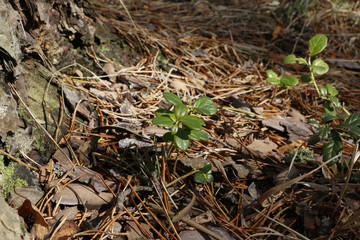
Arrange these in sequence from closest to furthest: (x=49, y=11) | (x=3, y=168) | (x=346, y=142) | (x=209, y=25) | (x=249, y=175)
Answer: (x=3, y=168), (x=249, y=175), (x=49, y=11), (x=346, y=142), (x=209, y=25)

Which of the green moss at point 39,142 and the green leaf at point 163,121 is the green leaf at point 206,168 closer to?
the green leaf at point 163,121

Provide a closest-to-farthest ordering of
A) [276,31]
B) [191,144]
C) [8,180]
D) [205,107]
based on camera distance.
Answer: [8,180]
[205,107]
[191,144]
[276,31]

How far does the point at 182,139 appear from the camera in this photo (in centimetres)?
138

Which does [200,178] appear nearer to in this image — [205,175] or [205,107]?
[205,175]

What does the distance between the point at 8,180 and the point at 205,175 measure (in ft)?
3.15

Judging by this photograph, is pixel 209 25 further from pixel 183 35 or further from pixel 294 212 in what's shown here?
pixel 294 212

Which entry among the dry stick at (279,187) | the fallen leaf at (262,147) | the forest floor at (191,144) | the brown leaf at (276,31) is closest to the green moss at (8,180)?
the forest floor at (191,144)

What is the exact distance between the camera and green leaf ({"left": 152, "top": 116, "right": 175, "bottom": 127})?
135 cm

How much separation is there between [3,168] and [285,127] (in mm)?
1800

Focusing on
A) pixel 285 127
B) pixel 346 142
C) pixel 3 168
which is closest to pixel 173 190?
pixel 3 168

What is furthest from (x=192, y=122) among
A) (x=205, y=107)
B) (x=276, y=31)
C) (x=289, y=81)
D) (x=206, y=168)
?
(x=276, y=31)

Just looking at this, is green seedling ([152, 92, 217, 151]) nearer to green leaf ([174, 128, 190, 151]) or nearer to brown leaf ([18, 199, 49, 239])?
green leaf ([174, 128, 190, 151])

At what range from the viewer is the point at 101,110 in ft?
6.48

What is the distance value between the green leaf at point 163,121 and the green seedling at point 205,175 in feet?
1.17
